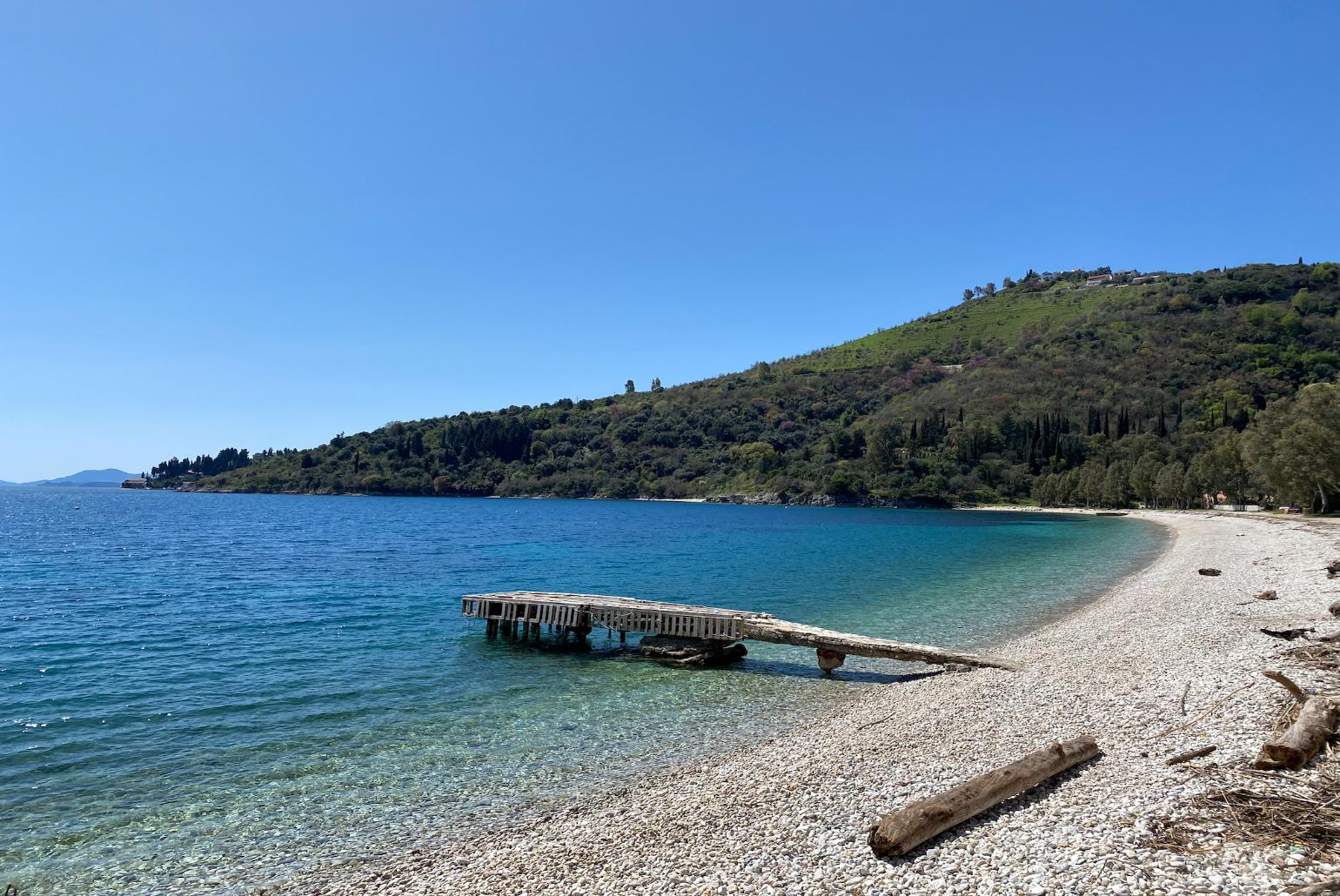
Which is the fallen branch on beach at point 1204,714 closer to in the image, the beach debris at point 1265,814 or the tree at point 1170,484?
the beach debris at point 1265,814

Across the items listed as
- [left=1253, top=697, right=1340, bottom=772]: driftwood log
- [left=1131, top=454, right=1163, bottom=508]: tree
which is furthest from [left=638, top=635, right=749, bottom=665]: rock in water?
[left=1131, top=454, right=1163, bottom=508]: tree

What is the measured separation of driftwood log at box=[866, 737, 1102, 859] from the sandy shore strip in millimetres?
165

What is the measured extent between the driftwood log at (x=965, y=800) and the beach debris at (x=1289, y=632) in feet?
40.4

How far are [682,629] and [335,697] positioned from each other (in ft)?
35.4

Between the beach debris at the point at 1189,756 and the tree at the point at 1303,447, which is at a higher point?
the tree at the point at 1303,447

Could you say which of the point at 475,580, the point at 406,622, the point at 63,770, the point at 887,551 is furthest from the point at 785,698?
the point at 887,551

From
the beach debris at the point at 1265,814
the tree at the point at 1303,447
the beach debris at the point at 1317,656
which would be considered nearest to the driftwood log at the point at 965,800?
the beach debris at the point at 1265,814

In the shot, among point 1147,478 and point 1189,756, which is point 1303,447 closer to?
point 1147,478

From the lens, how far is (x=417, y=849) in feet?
35.5

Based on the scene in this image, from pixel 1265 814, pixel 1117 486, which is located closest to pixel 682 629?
pixel 1265 814

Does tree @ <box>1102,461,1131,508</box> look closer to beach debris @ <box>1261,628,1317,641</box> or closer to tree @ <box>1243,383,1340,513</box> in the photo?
tree @ <box>1243,383,1340,513</box>

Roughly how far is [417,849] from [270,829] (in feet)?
8.91

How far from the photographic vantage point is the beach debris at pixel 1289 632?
19078 mm

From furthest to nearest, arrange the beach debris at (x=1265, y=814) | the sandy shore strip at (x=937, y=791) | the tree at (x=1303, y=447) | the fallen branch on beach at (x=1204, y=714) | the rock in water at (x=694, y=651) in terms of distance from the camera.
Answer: the tree at (x=1303, y=447)
the rock in water at (x=694, y=651)
the fallen branch on beach at (x=1204, y=714)
the sandy shore strip at (x=937, y=791)
the beach debris at (x=1265, y=814)
